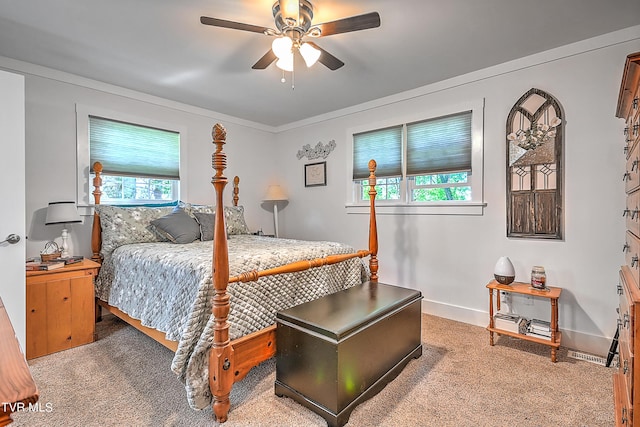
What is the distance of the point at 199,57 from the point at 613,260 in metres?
3.62

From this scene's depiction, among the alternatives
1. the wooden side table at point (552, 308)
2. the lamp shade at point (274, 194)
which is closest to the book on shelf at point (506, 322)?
the wooden side table at point (552, 308)

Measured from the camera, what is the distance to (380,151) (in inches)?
146

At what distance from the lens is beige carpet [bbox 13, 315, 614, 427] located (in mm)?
1672

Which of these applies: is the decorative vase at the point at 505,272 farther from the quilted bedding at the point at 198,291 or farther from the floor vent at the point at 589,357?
the quilted bedding at the point at 198,291

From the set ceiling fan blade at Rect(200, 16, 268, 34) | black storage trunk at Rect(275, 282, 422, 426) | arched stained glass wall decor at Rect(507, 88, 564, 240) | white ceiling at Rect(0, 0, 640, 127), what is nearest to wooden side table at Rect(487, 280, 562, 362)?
arched stained glass wall decor at Rect(507, 88, 564, 240)

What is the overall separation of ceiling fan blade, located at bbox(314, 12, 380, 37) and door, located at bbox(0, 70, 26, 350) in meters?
2.12

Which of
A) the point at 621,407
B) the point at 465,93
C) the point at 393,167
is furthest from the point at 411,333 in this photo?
the point at 465,93

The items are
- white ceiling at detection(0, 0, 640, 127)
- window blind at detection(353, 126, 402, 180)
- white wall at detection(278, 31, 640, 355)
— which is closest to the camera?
white ceiling at detection(0, 0, 640, 127)

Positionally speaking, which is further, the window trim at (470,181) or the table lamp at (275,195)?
the table lamp at (275,195)

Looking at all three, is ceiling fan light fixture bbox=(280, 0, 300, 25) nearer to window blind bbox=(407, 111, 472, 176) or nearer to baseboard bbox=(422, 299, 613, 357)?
window blind bbox=(407, 111, 472, 176)

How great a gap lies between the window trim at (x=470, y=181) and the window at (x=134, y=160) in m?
2.25

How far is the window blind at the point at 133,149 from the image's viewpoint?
3.24m

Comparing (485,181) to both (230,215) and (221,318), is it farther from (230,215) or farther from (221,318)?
(230,215)

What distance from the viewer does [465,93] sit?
306 cm
